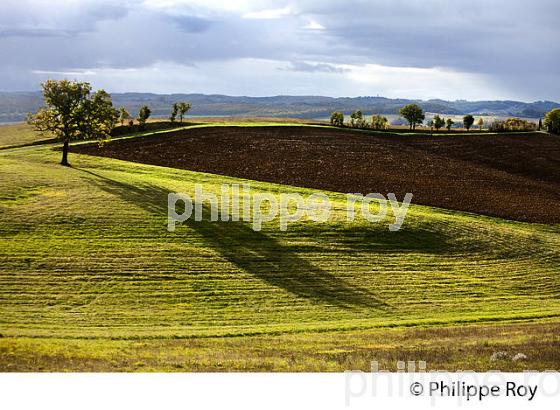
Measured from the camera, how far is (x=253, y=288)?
36281 mm

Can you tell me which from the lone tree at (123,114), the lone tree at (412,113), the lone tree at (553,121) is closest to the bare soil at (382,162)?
the lone tree at (123,114)

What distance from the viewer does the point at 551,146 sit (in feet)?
386

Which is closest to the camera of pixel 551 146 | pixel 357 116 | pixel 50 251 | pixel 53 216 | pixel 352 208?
pixel 50 251

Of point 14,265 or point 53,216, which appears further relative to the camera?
point 53,216

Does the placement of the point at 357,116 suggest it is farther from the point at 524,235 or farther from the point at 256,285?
the point at 256,285

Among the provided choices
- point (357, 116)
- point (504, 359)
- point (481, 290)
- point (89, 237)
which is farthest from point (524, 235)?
point (357, 116)

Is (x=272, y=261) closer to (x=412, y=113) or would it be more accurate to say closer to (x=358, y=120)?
(x=358, y=120)

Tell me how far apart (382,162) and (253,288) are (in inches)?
2124

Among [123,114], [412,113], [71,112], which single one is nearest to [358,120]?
[412,113]

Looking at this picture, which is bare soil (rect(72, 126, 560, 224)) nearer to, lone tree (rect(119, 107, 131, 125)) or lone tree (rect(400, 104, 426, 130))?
lone tree (rect(119, 107, 131, 125))

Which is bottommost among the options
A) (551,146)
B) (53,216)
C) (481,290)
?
(481,290)

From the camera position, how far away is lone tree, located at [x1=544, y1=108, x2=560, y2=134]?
14162 centimetres

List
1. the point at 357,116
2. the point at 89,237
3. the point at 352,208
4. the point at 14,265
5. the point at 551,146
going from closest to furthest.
Result: the point at 14,265
the point at 89,237
the point at 352,208
the point at 551,146
the point at 357,116
